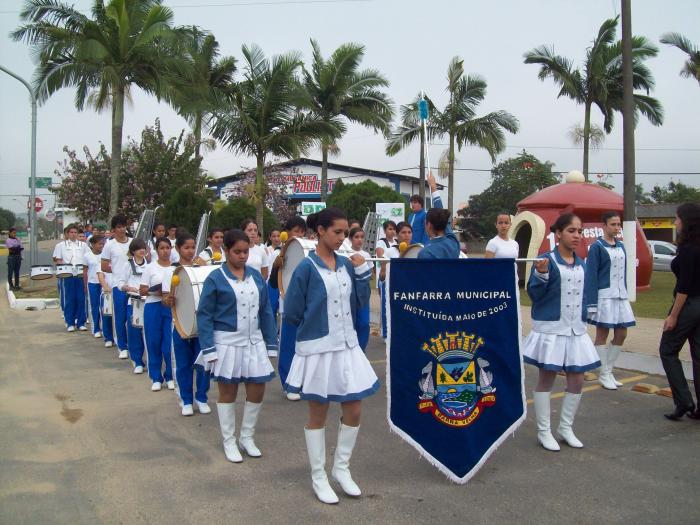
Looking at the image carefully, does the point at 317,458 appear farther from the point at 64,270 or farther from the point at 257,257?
the point at 64,270

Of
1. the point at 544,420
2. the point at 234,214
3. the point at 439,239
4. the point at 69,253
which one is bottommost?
the point at 544,420

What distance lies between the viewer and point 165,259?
7422mm

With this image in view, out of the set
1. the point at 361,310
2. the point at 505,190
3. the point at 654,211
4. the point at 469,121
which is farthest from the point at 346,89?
the point at 505,190

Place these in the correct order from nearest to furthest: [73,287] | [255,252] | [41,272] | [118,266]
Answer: [255,252]
[118,266]
[73,287]
[41,272]

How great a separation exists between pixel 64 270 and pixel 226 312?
8.27 metres

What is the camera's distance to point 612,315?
24.9 ft

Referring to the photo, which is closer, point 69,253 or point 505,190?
point 69,253

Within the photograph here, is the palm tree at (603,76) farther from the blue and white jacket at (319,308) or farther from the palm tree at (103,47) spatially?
the blue and white jacket at (319,308)

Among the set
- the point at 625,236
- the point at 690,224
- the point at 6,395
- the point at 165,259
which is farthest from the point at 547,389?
the point at 625,236

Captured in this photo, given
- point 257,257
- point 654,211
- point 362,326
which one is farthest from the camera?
point 654,211

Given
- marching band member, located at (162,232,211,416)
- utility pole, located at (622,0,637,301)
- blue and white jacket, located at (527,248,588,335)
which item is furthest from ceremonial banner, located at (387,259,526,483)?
utility pole, located at (622,0,637,301)

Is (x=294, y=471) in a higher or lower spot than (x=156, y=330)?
lower

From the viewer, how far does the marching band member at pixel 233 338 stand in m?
5.12

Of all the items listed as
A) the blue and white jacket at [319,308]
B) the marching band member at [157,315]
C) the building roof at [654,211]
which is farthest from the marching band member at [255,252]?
the building roof at [654,211]
